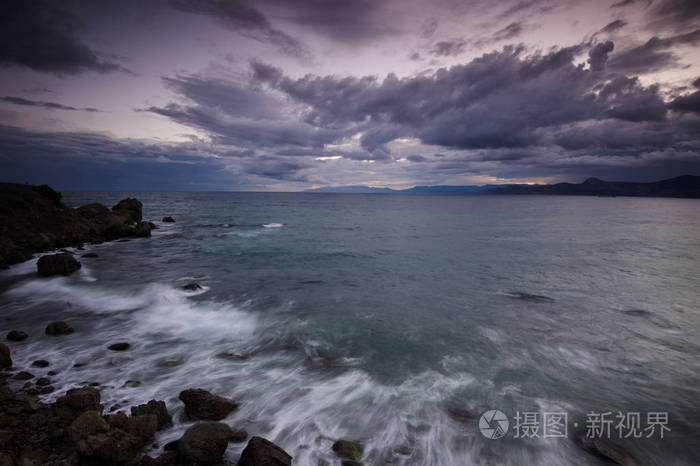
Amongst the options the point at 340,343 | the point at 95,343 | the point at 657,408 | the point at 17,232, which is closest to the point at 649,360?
the point at 657,408

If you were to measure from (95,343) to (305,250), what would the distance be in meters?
16.0

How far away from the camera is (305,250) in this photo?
23.8m

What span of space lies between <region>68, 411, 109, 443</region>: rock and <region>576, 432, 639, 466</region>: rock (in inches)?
303

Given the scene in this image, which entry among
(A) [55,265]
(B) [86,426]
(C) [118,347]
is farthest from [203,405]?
(A) [55,265]

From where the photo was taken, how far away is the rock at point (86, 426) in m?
4.40

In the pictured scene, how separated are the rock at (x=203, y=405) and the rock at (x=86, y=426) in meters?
1.21

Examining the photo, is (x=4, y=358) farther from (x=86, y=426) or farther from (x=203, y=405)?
(x=203, y=405)

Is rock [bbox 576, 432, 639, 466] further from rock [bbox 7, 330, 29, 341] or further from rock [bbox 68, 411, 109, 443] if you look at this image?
rock [bbox 7, 330, 29, 341]

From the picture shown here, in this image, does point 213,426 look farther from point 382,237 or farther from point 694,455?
point 382,237

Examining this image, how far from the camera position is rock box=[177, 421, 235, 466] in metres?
4.27

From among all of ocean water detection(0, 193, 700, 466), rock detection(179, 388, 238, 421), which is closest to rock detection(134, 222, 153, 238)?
ocean water detection(0, 193, 700, 466)

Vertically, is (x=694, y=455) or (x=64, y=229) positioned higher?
(x=64, y=229)

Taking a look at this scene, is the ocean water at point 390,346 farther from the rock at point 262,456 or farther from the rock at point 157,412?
the rock at point 262,456

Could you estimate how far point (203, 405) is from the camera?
555 cm
